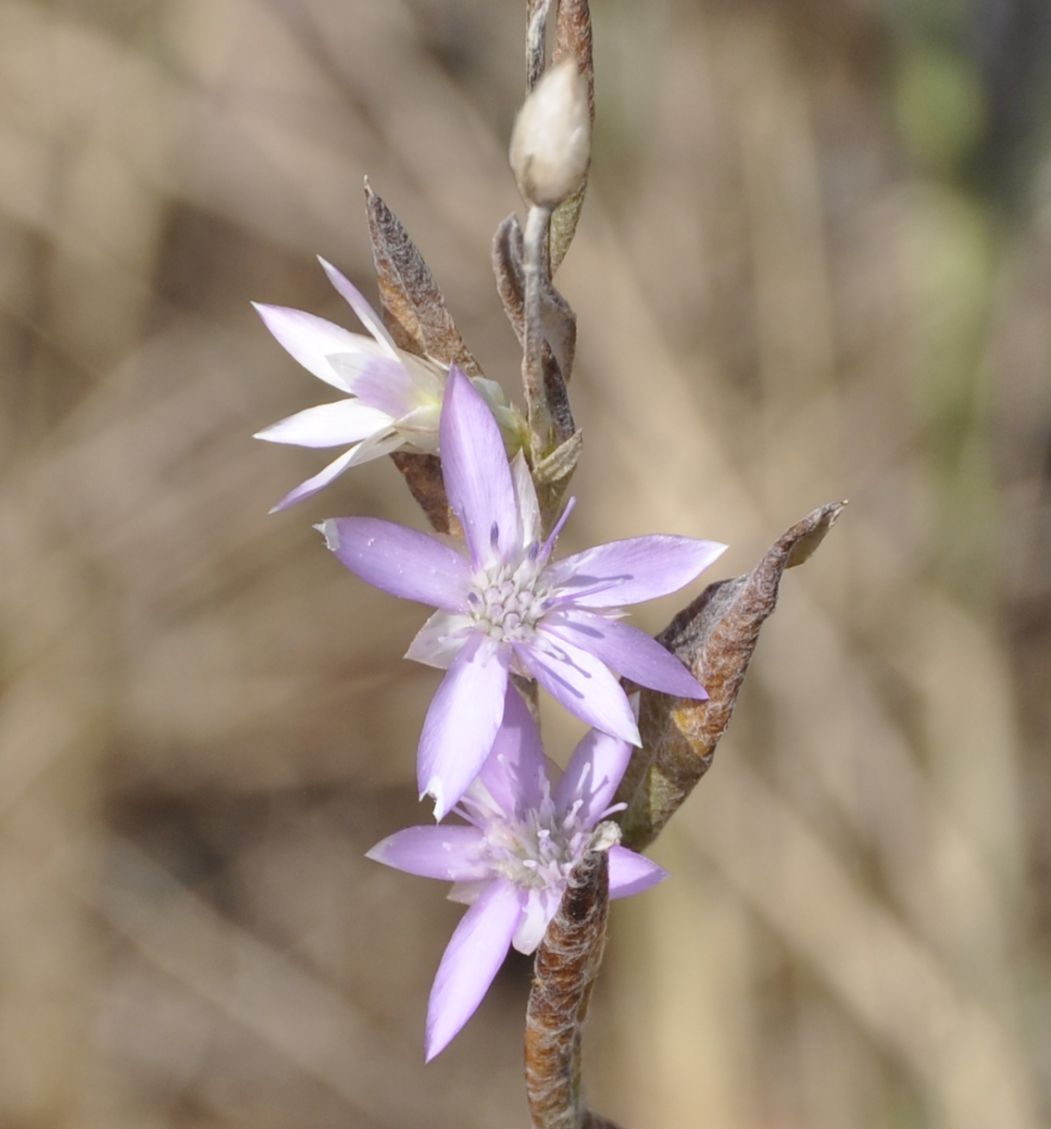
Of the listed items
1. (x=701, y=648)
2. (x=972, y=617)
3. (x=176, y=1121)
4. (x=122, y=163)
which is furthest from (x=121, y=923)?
(x=701, y=648)

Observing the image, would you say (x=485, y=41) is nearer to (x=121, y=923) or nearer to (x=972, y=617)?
(x=972, y=617)

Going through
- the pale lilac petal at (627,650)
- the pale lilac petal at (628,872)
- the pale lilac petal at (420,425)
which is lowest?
the pale lilac petal at (628,872)

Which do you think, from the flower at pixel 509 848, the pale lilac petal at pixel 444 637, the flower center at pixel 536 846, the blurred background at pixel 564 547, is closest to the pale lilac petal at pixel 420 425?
the pale lilac petal at pixel 444 637

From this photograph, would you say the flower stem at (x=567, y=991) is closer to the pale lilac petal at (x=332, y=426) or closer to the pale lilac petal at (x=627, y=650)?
the pale lilac petal at (x=627, y=650)

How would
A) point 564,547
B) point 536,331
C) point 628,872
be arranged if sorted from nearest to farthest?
1. point 536,331
2. point 628,872
3. point 564,547

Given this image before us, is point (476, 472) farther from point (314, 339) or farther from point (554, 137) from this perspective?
point (554, 137)

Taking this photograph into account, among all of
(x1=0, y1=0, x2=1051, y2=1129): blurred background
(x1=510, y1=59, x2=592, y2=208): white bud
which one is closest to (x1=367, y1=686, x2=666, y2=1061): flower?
(x1=510, y1=59, x2=592, y2=208): white bud

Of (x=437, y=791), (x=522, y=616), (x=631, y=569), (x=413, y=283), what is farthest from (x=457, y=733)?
(x=413, y=283)
